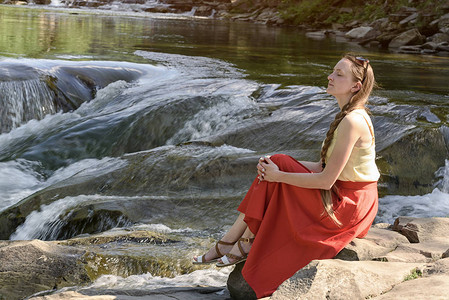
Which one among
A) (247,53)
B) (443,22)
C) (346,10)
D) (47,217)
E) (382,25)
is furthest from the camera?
(346,10)

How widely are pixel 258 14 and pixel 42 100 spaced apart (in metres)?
42.8

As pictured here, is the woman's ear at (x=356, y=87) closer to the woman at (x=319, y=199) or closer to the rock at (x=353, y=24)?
the woman at (x=319, y=199)

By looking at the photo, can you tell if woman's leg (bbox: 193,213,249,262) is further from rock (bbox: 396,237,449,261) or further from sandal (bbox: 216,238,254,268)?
rock (bbox: 396,237,449,261)

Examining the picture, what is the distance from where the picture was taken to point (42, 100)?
11.4 meters

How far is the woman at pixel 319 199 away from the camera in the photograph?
389 cm

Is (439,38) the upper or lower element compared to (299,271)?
upper

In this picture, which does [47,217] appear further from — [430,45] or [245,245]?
[430,45]

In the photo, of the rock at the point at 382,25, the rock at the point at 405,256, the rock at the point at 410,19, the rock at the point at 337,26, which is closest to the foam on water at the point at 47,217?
the rock at the point at 405,256

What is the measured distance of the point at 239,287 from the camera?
160 inches

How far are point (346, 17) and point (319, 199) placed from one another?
37887mm

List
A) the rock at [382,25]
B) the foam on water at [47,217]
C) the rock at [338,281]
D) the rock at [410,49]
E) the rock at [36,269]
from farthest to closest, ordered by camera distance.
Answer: the rock at [382,25] < the rock at [410,49] < the foam on water at [47,217] < the rock at [36,269] < the rock at [338,281]

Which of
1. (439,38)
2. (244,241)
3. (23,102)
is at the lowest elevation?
(23,102)

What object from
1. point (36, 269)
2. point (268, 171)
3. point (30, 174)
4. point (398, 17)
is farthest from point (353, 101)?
point (398, 17)

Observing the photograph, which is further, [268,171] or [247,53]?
[247,53]
